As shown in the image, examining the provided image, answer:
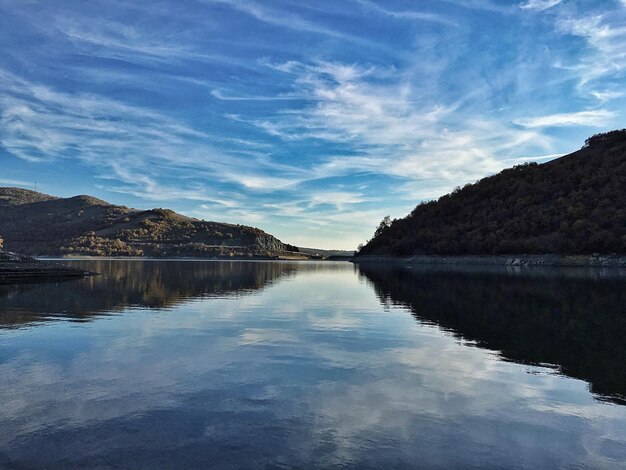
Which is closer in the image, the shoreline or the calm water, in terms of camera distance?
the calm water

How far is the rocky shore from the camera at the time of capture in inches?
2192

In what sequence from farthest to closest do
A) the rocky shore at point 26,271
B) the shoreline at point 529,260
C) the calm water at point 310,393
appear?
the shoreline at point 529,260 < the rocky shore at point 26,271 < the calm water at point 310,393

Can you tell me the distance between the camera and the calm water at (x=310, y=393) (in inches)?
324

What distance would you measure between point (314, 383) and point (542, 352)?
34.6ft

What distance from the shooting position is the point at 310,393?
1195 centimetres

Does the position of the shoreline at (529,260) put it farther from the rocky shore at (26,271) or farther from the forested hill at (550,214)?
the rocky shore at (26,271)

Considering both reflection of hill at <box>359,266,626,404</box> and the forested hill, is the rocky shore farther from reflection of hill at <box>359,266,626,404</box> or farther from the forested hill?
the forested hill

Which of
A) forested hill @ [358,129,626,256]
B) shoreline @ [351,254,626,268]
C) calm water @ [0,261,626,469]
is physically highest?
forested hill @ [358,129,626,256]

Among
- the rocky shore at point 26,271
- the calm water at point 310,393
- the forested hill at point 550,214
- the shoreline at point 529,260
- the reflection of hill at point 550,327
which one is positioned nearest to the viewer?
the calm water at point 310,393

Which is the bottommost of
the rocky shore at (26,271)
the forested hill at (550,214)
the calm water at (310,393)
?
the calm water at (310,393)

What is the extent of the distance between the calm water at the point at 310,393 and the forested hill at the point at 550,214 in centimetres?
11881

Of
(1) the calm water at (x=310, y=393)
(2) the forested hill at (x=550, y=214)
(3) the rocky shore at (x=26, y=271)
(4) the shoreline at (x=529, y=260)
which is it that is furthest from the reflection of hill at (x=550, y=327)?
(2) the forested hill at (x=550, y=214)

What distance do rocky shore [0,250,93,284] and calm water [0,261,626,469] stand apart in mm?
36705

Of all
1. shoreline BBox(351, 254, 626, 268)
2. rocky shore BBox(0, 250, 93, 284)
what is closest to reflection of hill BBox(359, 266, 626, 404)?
rocky shore BBox(0, 250, 93, 284)
